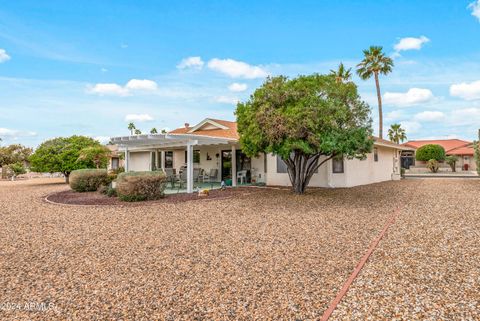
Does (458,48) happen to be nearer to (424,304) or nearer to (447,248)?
(447,248)

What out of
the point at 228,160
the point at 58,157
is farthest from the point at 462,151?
the point at 58,157

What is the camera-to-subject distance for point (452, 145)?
45.2 m

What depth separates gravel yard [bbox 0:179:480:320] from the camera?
3545mm

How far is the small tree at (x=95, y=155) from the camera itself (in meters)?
21.5

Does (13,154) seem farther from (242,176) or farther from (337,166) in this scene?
(337,166)

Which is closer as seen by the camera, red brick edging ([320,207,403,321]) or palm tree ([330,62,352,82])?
red brick edging ([320,207,403,321])

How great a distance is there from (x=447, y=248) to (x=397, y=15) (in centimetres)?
1308

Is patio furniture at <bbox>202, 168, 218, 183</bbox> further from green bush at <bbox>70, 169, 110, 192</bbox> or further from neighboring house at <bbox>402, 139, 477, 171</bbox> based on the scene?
neighboring house at <bbox>402, 139, 477, 171</bbox>

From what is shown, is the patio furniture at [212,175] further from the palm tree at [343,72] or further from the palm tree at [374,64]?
the palm tree at [374,64]

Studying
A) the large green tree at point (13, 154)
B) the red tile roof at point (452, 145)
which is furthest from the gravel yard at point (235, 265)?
the red tile roof at point (452, 145)

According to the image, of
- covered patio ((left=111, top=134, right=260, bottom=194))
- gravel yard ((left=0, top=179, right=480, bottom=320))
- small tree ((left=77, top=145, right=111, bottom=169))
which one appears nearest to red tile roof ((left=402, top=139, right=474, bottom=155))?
covered patio ((left=111, top=134, right=260, bottom=194))

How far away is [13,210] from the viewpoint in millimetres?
10859

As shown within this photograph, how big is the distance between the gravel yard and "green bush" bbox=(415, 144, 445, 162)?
32373mm

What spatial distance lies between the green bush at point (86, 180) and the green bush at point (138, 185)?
5.06m
